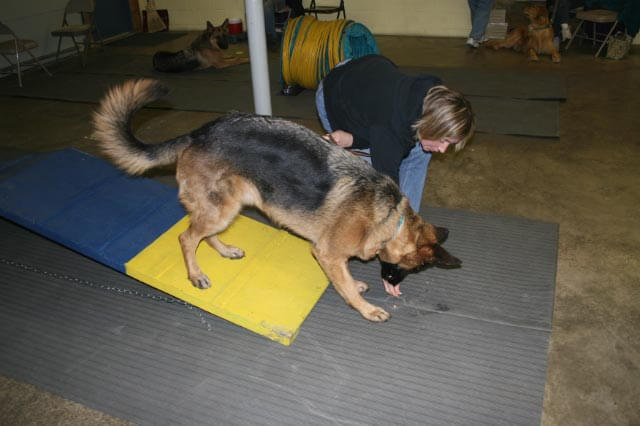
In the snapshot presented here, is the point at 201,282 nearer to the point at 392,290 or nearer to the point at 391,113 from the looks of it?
the point at 392,290

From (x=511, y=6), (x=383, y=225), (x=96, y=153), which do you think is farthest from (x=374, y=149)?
(x=511, y=6)

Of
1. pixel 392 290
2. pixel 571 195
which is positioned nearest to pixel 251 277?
pixel 392 290

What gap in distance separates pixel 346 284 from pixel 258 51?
9.07 feet

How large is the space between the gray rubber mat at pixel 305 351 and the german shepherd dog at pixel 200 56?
257 inches

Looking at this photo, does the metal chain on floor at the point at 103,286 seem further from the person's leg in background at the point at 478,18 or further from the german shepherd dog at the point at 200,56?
the person's leg in background at the point at 478,18

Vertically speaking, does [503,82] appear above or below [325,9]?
below

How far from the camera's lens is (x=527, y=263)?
3961mm

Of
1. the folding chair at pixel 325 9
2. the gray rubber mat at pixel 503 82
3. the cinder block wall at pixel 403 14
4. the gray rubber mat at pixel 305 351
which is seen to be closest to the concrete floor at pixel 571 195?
the gray rubber mat at pixel 305 351

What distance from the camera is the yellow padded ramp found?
323 cm

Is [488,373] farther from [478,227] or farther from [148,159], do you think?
[148,159]

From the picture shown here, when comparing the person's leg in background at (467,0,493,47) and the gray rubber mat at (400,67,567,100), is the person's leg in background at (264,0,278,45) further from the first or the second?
the person's leg in background at (467,0,493,47)

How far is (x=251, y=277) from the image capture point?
361 centimetres

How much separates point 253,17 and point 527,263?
3547mm

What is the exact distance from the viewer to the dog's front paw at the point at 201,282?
3.43 m
